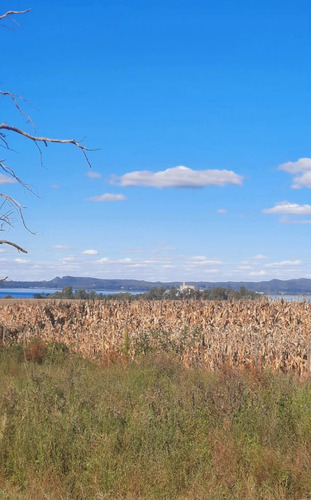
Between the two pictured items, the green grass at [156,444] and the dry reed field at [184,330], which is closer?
the green grass at [156,444]

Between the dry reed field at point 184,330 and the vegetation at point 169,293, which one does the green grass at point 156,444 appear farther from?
the vegetation at point 169,293

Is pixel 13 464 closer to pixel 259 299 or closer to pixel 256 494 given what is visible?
pixel 256 494

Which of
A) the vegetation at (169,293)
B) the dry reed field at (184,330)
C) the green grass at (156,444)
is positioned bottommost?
the green grass at (156,444)

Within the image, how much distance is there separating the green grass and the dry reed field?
5.80 m

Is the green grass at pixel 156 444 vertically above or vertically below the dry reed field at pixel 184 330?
below

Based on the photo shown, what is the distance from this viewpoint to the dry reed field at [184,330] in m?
16.8

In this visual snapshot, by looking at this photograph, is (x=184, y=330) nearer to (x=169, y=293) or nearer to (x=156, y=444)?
(x=156, y=444)

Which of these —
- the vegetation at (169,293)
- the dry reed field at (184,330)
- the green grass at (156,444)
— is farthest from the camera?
the vegetation at (169,293)

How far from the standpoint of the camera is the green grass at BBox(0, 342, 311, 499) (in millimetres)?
7477

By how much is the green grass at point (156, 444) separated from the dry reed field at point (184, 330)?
5799 millimetres

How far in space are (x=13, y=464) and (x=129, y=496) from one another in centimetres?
186

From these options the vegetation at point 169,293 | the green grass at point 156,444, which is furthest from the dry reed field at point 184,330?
the vegetation at point 169,293

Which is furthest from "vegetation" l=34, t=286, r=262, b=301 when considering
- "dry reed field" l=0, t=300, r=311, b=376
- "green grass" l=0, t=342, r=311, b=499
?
"green grass" l=0, t=342, r=311, b=499

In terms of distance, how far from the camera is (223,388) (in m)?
10.6
